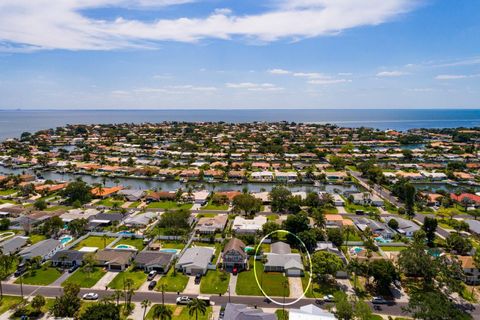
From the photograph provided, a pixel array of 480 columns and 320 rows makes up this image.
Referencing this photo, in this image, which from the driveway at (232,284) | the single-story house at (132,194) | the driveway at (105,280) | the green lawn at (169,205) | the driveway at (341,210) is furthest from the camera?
the single-story house at (132,194)

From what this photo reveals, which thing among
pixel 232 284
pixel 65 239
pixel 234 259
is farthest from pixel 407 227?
pixel 65 239

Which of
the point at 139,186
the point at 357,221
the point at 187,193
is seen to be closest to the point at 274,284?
the point at 357,221

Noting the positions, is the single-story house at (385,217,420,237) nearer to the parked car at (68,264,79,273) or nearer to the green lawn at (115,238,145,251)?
the green lawn at (115,238,145,251)

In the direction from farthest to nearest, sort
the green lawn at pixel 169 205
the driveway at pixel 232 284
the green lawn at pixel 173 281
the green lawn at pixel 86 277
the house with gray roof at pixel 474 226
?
the green lawn at pixel 169 205, the house with gray roof at pixel 474 226, the green lawn at pixel 86 277, the green lawn at pixel 173 281, the driveway at pixel 232 284

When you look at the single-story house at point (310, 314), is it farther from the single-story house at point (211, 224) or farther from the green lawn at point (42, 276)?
the green lawn at point (42, 276)

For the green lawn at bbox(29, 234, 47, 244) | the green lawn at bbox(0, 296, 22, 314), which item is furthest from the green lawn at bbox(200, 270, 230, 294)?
the green lawn at bbox(29, 234, 47, 244)

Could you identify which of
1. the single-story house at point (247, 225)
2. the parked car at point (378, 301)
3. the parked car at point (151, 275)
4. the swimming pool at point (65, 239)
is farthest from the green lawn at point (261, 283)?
the swimming pool at point (65, 239)

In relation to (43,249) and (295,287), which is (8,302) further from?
(295,287)
